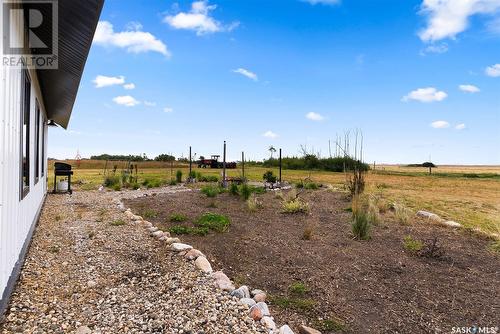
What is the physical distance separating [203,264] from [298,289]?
1115 mm

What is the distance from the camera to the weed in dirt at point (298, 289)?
343 centimetres

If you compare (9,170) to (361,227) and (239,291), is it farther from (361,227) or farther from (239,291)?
(361,227)

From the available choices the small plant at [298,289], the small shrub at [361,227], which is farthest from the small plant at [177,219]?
the small plant at [298,289]

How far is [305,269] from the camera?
13.1ft

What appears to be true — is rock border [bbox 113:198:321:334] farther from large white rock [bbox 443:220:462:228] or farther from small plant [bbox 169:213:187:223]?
large white rock [bbox 443:220:462:228]

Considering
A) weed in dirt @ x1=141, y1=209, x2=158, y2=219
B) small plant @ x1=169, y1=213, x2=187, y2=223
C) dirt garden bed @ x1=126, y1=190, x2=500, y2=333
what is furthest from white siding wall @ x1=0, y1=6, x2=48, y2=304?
weed in dirt @ x1=141, y1=209, x2=158, y2=219

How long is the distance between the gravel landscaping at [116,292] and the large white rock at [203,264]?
0.05 ft

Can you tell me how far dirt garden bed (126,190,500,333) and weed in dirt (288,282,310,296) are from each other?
1 cm

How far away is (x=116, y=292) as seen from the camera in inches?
127

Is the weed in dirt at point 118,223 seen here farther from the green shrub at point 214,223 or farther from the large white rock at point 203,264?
the large white rock at point 203,264

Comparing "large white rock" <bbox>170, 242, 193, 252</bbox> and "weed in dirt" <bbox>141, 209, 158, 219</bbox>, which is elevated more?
"weed in dirt" <bbox>141, 209, 158, 219</bbox>

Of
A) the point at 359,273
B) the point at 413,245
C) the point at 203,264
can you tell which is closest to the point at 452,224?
the point at 413,245

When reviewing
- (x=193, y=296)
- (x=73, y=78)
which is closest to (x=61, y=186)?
(x=73, y=78)

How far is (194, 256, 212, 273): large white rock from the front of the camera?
12.4 feet
